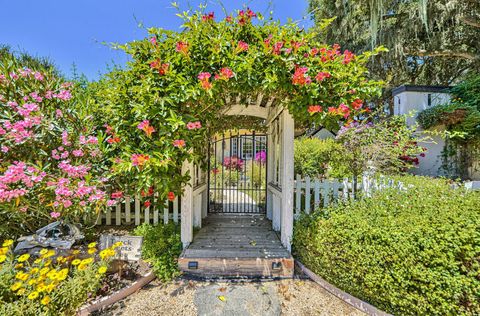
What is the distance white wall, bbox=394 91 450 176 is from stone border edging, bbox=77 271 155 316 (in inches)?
277

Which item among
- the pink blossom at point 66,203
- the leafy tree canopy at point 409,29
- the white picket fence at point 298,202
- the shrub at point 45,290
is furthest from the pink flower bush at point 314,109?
the leafy tree canopy at point 409,29

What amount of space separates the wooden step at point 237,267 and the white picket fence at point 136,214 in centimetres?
108

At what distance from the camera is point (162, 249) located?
3162 millimetres

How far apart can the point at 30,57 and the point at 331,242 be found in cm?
774

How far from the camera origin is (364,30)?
8773 mm

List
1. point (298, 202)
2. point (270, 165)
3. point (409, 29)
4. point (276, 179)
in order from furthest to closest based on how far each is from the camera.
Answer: point (409, 29), point (270, 165), point (276, 179), point (298, 202)

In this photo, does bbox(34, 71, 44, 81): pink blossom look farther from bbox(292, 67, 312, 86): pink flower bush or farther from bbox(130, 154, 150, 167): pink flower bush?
bbox(292, 67, 312, 86): pink flower bush

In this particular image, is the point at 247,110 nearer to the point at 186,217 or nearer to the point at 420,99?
the point at 186,217

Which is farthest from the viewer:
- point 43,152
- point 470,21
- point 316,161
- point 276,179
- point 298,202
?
point 470,21

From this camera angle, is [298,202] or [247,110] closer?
[298,202]

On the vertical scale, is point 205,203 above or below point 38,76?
below

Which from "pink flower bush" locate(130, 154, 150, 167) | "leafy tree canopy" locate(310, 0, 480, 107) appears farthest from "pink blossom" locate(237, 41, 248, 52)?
"leafy tree canopy" locate(310, 0, 480, 107)

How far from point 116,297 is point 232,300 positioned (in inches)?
53.1

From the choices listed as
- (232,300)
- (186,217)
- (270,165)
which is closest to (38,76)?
(186,217)
